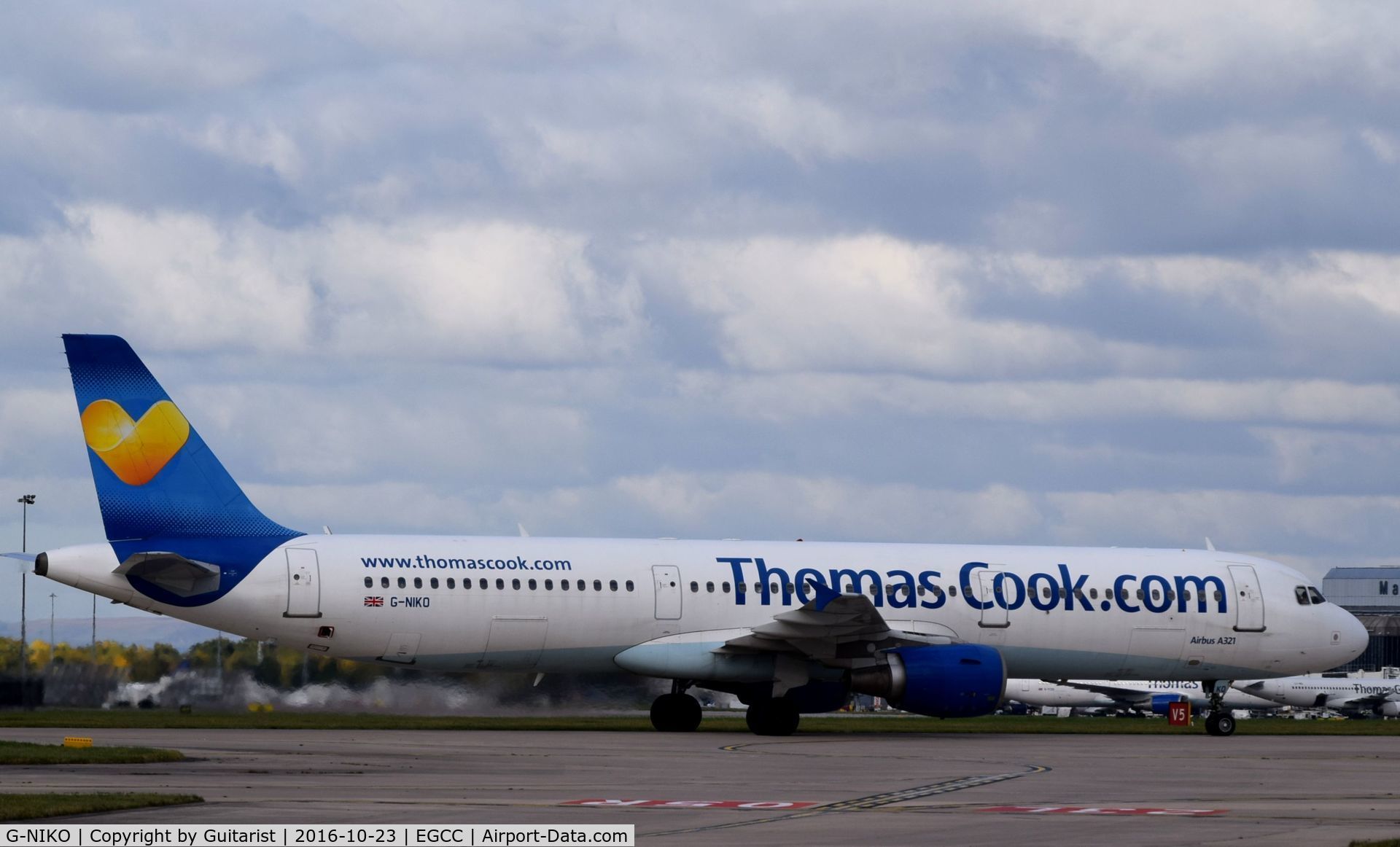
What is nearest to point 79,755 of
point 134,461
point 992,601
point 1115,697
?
point 134,461

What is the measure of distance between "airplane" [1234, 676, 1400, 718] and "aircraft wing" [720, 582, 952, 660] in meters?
50.7

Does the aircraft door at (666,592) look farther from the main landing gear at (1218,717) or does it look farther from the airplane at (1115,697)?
the airplane at (1115,697)

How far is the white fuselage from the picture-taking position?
1335 inches

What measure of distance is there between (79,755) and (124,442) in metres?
10.6

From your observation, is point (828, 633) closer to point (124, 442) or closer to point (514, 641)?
point (514, 641)

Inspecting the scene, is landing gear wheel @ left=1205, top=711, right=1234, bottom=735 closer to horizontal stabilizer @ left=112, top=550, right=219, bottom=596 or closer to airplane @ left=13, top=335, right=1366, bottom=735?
airplane @ left=13, top=335, right=1366, bottom=735

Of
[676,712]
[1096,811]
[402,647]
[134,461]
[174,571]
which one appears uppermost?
[134,461]

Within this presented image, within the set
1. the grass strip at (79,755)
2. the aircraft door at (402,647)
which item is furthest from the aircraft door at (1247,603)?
the grass strip at (79,755)

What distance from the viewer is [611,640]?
3556 cm

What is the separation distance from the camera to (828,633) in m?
34.5

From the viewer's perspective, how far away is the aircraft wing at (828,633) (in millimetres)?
33438

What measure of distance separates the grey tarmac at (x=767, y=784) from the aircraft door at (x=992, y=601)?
13.3ft

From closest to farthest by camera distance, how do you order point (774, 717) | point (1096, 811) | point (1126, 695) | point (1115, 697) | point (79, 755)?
→ point (1096, 811) → point (79, 755) → point (774, 717) → point (1115, 697) → point (1126, 695)

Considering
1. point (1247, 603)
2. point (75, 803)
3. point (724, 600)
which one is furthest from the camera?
point (1247, 603)
